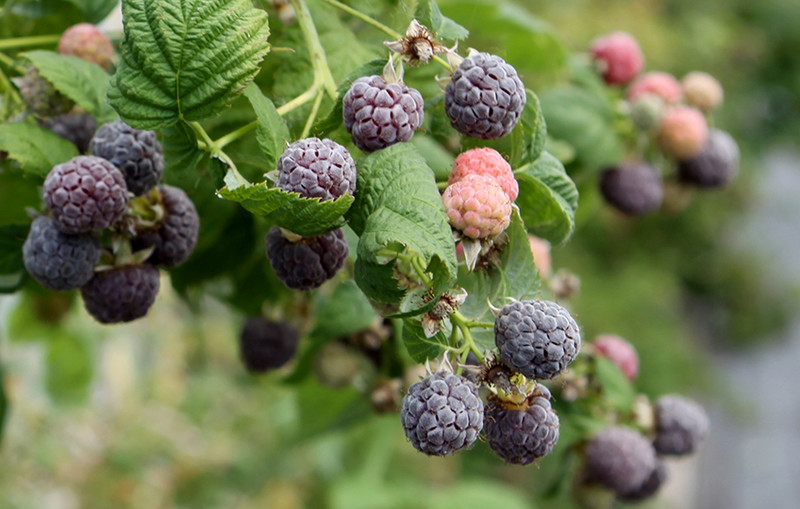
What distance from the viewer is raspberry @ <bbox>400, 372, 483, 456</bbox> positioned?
0.48 meters

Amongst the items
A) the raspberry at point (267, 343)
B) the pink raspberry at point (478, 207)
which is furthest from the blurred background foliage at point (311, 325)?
the pink raspberry at point (478, 207)

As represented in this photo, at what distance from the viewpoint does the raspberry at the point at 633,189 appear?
1048 mm

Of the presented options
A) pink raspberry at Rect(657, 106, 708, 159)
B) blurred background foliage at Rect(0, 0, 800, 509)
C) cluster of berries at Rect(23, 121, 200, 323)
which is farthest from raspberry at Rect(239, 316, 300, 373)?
pink raspberry at Rect(657, 106, 708, 159)

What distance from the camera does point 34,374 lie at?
1938 mm

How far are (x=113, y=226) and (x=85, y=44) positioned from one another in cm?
20

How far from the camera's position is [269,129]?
52 cm

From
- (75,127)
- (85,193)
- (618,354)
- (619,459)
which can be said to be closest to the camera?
(85,193)

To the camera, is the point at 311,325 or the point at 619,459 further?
the point at 311,325

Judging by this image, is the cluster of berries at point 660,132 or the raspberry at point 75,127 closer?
the raspberry at point 75,127

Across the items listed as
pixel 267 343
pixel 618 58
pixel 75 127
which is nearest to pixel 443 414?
pixel 75 127

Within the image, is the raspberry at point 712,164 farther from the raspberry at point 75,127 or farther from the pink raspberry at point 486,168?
the raspberry at point 75,127

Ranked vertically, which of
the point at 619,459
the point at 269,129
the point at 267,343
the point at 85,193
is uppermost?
the point at 269,129

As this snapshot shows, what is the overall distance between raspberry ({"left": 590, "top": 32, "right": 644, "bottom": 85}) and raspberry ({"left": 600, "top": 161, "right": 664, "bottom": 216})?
0.14 metres

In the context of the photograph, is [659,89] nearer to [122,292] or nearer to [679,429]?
[679,429]
